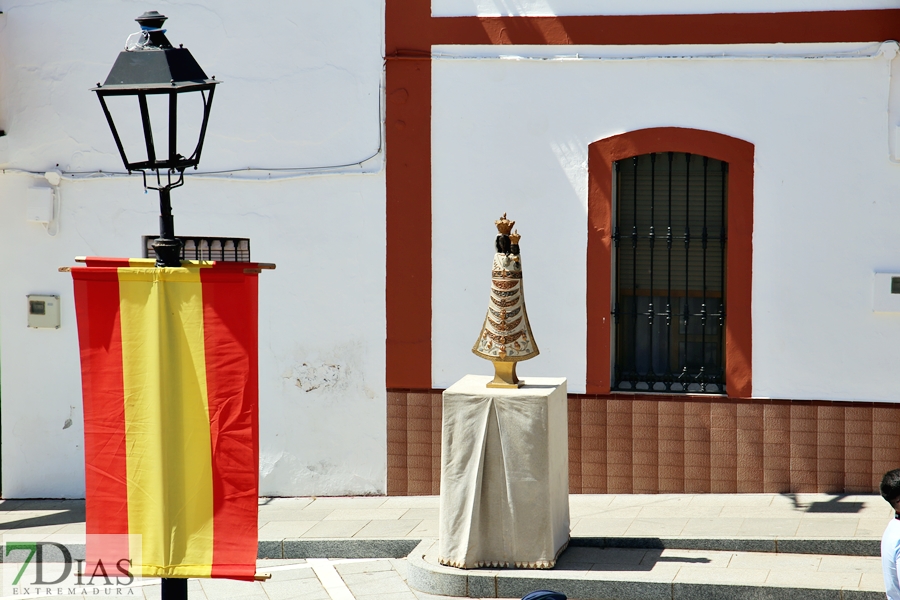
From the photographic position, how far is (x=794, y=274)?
8148 millimetres

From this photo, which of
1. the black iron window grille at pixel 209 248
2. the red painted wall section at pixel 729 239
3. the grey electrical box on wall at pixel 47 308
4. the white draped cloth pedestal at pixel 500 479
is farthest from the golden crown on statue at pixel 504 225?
the grey electrical box on wall at pixel 47 308

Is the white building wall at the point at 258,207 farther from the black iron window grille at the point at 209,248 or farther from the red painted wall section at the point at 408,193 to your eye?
the black iron window grille at the point at 209,248

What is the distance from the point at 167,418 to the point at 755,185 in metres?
5.29

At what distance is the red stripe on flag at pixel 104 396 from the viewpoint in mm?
4871

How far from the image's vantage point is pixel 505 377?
686cm

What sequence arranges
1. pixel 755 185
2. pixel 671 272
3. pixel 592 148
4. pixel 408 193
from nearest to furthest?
pixel 755 185 → pixel 592 148 → pixel 671 272 → pixel 408 193

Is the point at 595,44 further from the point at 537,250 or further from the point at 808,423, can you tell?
the point at 808,423

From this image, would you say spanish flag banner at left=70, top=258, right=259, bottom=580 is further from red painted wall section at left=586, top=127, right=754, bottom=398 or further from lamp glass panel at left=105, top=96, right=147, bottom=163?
lamp glass panel at left=105, top=96, right=147, bottom=163

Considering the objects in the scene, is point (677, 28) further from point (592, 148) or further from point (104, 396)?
point (104, 396)

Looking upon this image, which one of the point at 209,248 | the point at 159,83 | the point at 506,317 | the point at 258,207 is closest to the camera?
the point at 159,83

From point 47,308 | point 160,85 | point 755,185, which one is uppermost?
point 160,85

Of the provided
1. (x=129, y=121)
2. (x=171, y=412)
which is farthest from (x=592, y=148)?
(x=171, y=412)

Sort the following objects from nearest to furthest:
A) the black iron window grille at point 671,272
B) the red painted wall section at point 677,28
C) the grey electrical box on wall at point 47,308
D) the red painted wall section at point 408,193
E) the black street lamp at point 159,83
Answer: the black street lamp at point 159,83 → the red painted wall section at point 677,28 → the black iron window grille at point 671,272 → the red painted wall section at point 408,193 → the grey electrical box on wall at point 47,308

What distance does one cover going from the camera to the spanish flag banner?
15.8 ft
